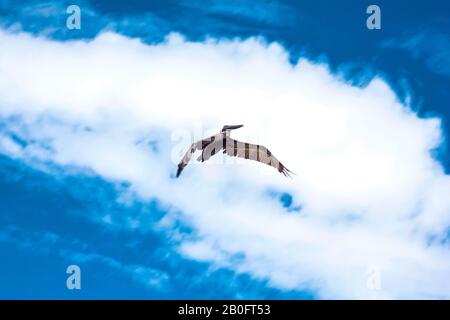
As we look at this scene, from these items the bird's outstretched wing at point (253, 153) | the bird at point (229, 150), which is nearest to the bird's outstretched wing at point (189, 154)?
the bird at point (229, 150)

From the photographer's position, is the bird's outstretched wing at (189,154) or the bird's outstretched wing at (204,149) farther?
the bird's outstretched wing at (189,154)

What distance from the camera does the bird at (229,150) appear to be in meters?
39.6

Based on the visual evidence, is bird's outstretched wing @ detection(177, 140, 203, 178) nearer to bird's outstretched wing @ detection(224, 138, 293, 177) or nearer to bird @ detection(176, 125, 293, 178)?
bird @ detection(176, 125, 293, 178)

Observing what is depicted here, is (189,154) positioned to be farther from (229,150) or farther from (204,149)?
(229,150)

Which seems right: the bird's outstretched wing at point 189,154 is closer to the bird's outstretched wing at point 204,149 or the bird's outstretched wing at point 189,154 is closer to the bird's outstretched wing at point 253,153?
the bird's outstretched wing at point 204,149

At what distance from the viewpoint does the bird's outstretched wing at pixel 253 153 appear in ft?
134

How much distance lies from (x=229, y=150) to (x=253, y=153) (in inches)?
62.4

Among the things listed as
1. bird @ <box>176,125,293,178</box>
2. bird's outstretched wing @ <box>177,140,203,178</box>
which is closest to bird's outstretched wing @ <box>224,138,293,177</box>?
bird @ <box>176,125,293,178</box>

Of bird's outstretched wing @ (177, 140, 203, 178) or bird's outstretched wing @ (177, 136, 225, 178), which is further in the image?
bird's outstretched wing @ (177, 140, 203, 178)

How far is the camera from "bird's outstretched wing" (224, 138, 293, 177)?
40781 millimetres
